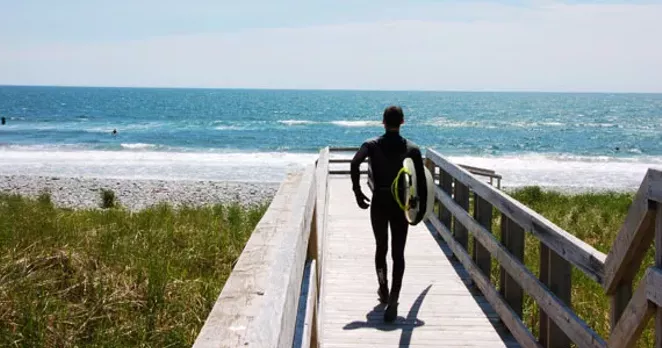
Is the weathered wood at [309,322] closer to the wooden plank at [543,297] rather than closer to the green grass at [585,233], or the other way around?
the wooden plank at [543,297]

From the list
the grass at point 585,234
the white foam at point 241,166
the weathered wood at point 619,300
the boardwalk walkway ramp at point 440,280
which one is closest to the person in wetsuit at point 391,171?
→ the boardwalk walkway ramp at point 440,280

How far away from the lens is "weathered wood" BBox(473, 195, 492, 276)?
249 inches

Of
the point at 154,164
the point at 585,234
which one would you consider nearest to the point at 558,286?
the point at 585,234

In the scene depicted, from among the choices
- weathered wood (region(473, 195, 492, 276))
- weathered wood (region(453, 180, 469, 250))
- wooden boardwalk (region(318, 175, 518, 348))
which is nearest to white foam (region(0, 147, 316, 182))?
wooden boardwalk (region(318, 175, 518, 348))

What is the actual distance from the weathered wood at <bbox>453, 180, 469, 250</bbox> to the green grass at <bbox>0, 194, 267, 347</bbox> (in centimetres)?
276

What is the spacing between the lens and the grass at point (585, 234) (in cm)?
639

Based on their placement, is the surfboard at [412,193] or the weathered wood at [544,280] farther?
the surfboard at [412,193]

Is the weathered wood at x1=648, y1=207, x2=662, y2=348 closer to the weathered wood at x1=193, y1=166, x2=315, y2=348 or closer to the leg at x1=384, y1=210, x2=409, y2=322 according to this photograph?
the weathered wood at x1=193, y1=166, x2=315, y2=348

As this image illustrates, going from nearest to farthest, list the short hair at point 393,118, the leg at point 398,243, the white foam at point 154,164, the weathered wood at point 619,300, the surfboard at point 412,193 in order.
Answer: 1. the weathered wood at point 619,300
2. the surfboard at point 412,193
3. the short hair at point 393,118
4. the leg at point 398,243
5. the white foam at point 154,164

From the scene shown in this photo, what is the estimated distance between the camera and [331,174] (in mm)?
16312

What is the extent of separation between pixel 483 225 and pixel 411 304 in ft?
3.44

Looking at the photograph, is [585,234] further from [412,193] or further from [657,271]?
[657,271]

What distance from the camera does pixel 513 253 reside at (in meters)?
5.25

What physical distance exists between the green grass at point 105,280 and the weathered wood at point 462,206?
276 cm
